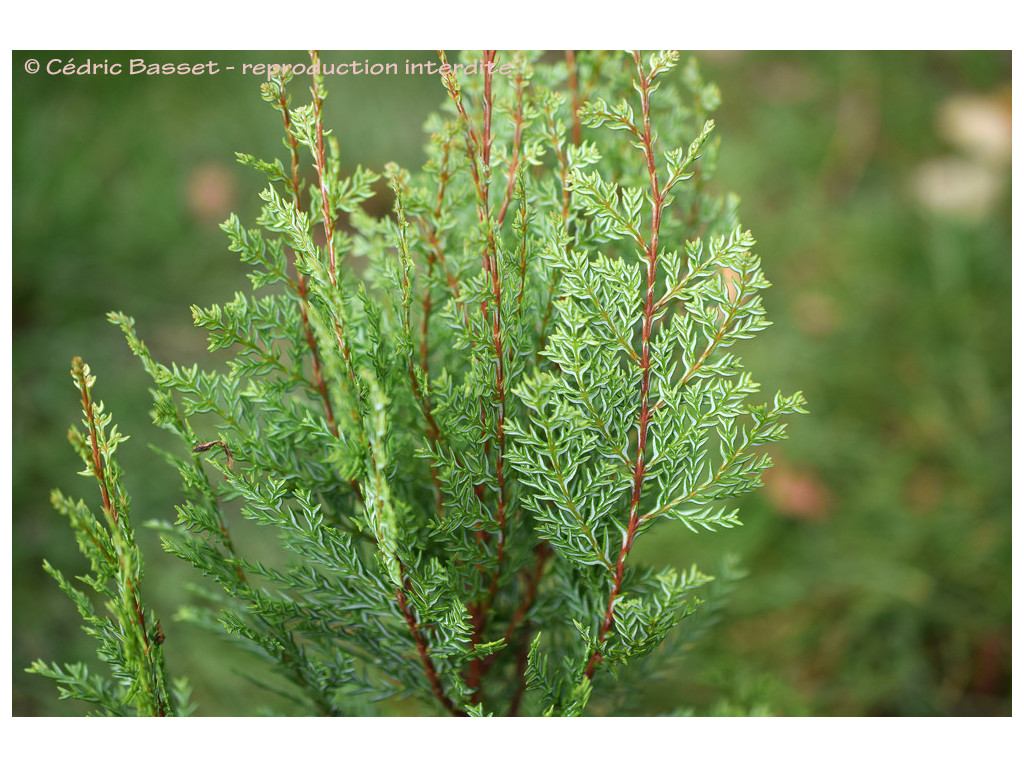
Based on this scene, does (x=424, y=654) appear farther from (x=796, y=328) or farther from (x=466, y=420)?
(x=796, y=328)

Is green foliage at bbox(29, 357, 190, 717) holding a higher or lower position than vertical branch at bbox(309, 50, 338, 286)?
lower

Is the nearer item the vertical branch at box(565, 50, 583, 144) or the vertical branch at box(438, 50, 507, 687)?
the vertical branch at box(438, 50, 507, 687)

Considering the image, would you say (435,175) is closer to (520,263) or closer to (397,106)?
(520,263)

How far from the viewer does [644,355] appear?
0.49 m

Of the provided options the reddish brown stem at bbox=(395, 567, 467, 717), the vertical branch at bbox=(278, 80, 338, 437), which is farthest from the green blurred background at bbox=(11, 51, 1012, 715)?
the vertical branch at bbox=(278, 80, 338, 437)

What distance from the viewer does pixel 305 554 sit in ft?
1.68

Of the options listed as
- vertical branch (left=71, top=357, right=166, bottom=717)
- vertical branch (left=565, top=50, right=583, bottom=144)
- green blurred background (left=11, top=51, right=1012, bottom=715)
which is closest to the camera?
vertical branch (left=71, top=357, right=166, bottom=717)

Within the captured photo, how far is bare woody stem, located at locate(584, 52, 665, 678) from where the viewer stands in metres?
0.48

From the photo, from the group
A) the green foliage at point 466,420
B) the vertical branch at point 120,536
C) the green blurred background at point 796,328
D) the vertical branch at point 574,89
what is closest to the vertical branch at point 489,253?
the green foliage at point 466,420

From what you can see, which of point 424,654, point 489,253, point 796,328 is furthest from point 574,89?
point 796,328

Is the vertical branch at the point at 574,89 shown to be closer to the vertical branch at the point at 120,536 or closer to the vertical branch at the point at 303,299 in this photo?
the vertical branch at the point at 303,299

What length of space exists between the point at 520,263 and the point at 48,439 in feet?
5.06

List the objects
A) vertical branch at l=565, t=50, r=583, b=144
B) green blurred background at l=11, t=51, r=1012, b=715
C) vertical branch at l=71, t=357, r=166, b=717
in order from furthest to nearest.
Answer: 1. green blurred background at l=11, t=51, r=1012, b=715
2. vertical branch at l=565, t=50, r=583, b=144
3. vertical branch at l=71, t=357, r=166, b=717

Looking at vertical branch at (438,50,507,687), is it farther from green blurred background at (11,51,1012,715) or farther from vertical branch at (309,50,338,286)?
green blurred background at (11,51,1012,715)
